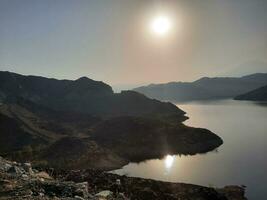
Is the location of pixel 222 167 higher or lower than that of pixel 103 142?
lower

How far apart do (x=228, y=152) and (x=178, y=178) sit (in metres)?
34.4

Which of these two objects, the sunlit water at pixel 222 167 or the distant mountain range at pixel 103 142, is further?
the distant mountain range at pixel 103 142

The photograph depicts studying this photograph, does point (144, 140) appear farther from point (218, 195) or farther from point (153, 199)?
point (153, 199)

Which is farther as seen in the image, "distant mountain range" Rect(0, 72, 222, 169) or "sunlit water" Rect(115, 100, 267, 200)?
"distant mountain range" Rect(0, 72, 222, 169)

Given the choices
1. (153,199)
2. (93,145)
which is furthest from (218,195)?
(93,145)

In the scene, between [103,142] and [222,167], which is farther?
[103,142]

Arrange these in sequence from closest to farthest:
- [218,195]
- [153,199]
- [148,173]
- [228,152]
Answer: [153,199], [218,195], [148,173], [228,152]

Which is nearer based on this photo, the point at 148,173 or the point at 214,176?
the point at 214,176

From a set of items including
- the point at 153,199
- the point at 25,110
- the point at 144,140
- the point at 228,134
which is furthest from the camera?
the point at 25,110

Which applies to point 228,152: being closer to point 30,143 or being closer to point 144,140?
point 144,140

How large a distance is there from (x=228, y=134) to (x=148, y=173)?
68.6m

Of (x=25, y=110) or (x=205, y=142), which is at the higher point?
(x=25, y=110)

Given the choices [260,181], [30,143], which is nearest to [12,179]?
[260,181]

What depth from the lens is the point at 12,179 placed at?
63.7 ft
